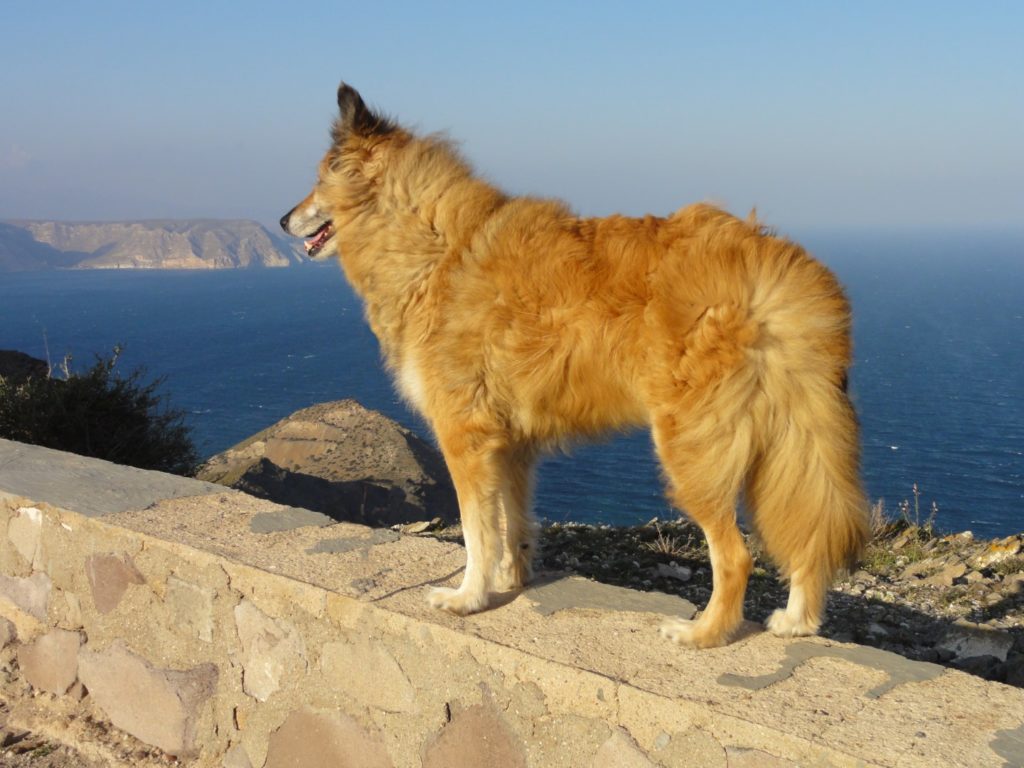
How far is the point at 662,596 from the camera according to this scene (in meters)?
4.38

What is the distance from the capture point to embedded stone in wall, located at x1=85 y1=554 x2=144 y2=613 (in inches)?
188

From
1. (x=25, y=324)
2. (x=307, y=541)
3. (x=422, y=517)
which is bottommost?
(x=25, y=324)

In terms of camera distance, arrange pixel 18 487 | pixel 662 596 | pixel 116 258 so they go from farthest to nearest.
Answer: pixel 116 258 → pixel 18 487 → pixel 662 596

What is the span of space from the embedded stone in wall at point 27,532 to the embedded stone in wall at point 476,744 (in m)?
2.73

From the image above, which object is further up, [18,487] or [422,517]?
[18,487]

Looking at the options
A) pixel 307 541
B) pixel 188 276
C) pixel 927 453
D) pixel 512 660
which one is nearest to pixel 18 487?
pixel 307 541

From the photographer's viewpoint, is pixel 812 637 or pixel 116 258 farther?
pixel 116 258

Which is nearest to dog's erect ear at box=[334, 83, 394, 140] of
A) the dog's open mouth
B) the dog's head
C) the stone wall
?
the dog's head

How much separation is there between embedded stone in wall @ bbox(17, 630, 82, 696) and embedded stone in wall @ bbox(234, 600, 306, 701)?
122cm

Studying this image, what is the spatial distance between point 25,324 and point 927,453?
85093 mm

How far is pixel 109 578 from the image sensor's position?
4.84m

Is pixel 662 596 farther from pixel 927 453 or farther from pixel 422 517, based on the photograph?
pixel 927 453

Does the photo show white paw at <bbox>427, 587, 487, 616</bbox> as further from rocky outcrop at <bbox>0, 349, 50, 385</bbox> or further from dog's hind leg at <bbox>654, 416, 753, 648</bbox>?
rocky outcrop at <bbox>0, 349, 50, 385</bbox>

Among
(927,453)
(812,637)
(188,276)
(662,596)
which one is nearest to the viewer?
(812,637)
